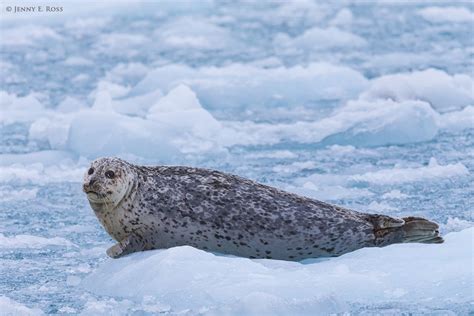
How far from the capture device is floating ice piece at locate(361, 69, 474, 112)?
32.5 feet

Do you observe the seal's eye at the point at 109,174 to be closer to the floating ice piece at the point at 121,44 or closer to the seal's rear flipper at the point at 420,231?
the seal's rear flipper at the point at 420,231

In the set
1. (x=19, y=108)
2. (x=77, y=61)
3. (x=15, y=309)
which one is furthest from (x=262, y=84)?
(x=15, y=309)

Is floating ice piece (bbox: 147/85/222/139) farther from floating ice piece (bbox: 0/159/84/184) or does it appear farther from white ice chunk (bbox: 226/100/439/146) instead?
floating ice piece (bbox: 0/159/84/184)

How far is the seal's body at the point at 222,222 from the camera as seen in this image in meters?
5.36

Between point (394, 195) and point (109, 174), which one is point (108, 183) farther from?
point (394, 195)

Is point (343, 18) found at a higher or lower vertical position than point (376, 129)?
higher

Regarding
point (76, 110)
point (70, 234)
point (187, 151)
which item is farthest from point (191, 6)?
point (70, 234)

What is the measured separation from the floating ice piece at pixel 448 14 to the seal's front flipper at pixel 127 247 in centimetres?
1062

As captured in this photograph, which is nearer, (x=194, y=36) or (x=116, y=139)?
(x=116, y=139)

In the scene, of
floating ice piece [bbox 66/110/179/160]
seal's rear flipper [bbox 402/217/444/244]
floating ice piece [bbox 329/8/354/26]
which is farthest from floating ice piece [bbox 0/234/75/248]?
floating ice piece [bbox 329/8/354/26]

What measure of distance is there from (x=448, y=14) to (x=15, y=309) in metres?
11.7

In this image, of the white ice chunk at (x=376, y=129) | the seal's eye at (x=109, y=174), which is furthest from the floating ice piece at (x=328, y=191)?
the seal's eye at (x=109, y=174)

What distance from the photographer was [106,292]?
4988 mm

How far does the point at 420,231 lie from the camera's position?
5.39 meters
